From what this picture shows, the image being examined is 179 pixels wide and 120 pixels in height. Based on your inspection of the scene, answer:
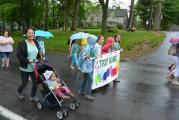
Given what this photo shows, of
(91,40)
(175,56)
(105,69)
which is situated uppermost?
(91,40)

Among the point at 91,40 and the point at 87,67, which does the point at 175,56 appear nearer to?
the point at 91,40

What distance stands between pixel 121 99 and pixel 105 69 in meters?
1.55

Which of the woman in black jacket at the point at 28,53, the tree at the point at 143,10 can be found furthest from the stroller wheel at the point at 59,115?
the tree at the point at 143,10

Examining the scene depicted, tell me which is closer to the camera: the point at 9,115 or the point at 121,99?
the point at 9,115

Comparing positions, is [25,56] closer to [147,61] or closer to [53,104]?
[53,104]

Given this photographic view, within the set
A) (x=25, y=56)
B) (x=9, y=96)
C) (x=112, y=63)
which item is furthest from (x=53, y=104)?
(x=112, y=63)

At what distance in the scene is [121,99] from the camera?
10.1m

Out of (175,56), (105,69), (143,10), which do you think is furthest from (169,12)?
(105,69)

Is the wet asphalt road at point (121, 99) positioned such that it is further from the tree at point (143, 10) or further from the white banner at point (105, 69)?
the tree at point (143, 10)

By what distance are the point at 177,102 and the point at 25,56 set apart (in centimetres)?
429

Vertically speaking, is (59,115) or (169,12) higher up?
(169,12)

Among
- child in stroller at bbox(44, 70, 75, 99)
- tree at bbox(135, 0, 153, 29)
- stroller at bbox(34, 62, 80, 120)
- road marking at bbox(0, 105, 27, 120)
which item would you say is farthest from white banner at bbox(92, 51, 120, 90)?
tree at bbox(135, 0, 153, 29)

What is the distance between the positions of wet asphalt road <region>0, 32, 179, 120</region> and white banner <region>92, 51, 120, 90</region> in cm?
25

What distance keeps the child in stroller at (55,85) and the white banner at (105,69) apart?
2.08m
